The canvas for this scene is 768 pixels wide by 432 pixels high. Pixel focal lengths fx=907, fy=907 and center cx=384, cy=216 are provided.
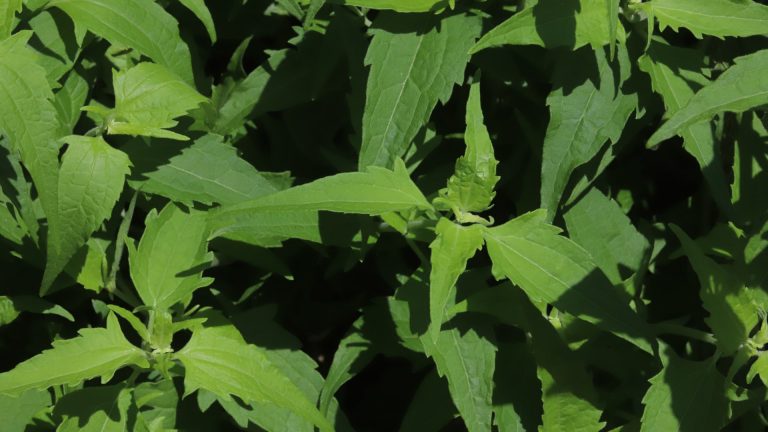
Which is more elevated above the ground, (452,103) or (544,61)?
(544,61)

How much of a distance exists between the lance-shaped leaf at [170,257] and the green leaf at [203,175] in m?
0.07

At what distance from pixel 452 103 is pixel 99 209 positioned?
135 centimetres

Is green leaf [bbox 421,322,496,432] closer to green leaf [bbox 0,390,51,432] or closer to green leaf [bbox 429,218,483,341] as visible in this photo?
green leaf [bbox 429,218,483,341]

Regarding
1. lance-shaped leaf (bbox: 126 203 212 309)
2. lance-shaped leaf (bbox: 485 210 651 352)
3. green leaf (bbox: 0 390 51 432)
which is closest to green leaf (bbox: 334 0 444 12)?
lance-shaped leaf (bbox: 485 210 651 352)

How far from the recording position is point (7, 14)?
2379 mm

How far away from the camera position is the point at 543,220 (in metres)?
2.34

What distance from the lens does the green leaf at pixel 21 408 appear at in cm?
265

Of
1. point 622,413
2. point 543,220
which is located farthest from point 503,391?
point 543,220

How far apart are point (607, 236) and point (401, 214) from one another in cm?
69

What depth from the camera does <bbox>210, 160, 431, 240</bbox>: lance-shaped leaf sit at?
218 cm

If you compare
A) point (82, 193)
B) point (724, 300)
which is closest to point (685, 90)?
point (724, 300)

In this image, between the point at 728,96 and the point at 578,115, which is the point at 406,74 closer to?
the point at 578,115

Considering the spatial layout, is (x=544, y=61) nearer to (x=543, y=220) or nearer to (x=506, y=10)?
(x=506, y=10)

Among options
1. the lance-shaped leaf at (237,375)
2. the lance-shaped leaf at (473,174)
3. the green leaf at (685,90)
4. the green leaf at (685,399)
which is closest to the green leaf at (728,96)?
the green leaf at (685,90)
